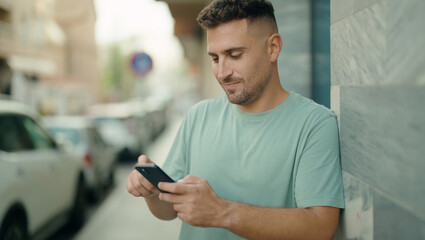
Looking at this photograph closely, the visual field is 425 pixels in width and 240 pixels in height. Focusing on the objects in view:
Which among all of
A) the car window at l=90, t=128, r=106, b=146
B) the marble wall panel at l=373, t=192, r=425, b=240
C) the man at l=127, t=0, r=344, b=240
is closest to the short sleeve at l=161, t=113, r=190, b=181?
the man at l=127, t=0, r=344, b=240

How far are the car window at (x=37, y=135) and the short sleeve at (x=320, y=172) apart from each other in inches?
171

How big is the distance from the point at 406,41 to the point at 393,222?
54 cm

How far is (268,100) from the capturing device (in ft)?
6.31

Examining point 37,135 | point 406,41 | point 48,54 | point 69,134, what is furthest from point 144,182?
point 48,54

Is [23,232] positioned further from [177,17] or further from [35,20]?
[35,20]

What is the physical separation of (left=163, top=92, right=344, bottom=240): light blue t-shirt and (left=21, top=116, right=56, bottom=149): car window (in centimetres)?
385

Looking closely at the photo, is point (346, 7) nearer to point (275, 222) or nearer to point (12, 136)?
point (275, 222)

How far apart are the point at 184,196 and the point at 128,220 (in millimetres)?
5738

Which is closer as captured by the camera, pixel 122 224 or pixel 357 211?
pixel 357 211

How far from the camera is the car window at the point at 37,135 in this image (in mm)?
5309

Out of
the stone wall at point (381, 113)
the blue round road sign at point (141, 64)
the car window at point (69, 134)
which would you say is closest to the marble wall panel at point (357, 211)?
the stone wall at point (381, 113)

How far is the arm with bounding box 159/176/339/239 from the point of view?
5.12 ft

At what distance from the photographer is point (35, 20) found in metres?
25.5

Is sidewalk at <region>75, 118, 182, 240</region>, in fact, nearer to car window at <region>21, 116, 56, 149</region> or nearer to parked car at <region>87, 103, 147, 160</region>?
car window at <region>21, 116, 56, 149</region>
